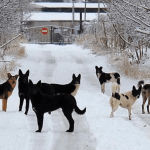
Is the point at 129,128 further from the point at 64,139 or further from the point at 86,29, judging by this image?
the point at 86,29

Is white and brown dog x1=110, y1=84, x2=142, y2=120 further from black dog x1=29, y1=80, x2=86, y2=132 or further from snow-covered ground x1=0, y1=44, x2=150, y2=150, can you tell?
black dog x1=29, y1=80, x2=86, y2=132

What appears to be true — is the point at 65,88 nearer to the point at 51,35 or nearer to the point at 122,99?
the point at 122,99

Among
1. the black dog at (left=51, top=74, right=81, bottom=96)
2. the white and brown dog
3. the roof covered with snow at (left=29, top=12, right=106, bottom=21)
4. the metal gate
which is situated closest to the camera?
the white and brown dog

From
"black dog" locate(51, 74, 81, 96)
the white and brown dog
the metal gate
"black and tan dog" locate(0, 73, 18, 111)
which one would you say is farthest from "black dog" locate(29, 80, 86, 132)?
the metal gate

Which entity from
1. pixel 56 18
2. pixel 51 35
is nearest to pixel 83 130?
pixel 51 35

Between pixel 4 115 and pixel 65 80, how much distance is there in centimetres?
833

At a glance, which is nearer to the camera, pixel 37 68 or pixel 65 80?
pixel 65 80

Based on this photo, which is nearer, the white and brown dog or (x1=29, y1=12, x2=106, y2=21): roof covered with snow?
the white and brown dog

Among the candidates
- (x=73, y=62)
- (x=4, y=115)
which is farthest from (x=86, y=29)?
(x=4, y=115)

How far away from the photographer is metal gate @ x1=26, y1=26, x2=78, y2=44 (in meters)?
46.6

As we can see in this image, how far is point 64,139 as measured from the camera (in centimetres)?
845

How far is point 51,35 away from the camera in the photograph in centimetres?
4628

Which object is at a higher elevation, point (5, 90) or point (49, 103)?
point (49, 103)

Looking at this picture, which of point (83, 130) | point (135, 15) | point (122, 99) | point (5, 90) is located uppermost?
point (135, 15)
